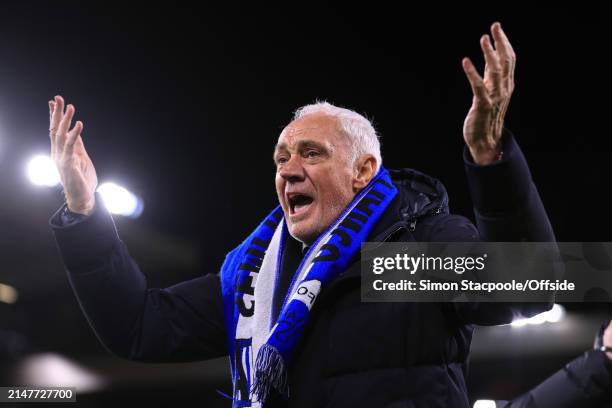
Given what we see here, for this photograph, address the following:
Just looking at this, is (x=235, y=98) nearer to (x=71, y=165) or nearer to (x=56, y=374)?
(x=71, y=165)

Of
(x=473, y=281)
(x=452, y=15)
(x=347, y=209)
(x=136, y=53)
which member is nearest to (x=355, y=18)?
(x=452, y=15)

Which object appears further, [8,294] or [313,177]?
[8,294]

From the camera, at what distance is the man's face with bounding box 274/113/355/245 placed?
179 centimetres

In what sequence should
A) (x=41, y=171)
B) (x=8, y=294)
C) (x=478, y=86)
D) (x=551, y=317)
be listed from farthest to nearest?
(x=551, y=317) → (x=8, y=294) → (x=41, y=171) → (x=478, y=86)

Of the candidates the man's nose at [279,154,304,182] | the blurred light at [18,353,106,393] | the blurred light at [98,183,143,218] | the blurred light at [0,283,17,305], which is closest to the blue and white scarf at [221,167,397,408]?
the man's nose at [279,154,304,182]

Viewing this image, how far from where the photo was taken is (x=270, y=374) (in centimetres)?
146

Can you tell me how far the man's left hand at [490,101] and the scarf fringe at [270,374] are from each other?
0.58 m

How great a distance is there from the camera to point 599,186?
17.6 feet

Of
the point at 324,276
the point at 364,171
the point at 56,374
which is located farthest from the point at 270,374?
the point at 56,374

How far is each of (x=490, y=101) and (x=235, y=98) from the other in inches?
132

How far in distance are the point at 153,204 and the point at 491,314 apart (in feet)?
13.6

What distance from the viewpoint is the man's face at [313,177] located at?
1.79 metres

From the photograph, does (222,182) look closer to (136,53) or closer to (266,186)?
(266,186)

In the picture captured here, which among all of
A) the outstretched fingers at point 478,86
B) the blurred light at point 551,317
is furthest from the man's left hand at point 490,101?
the blurred light at point 551,317
